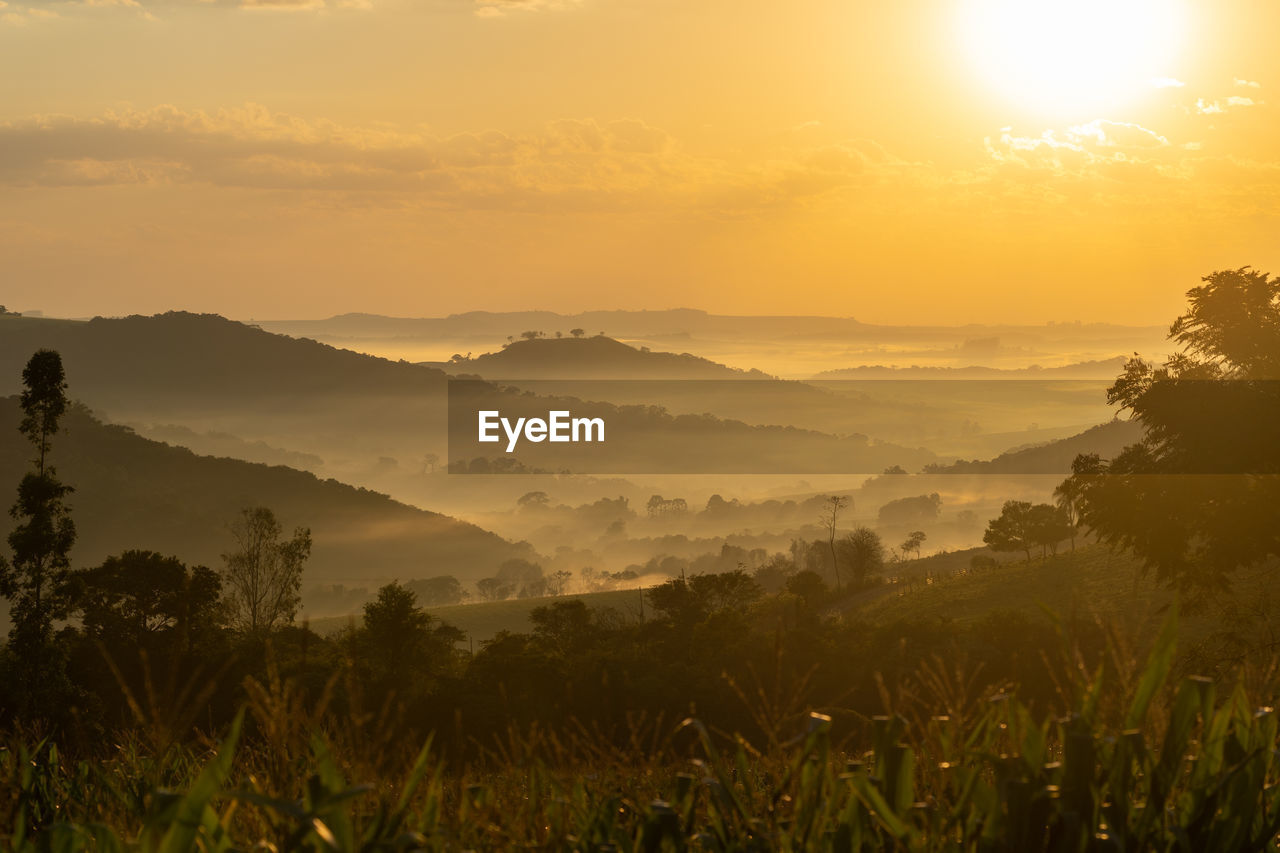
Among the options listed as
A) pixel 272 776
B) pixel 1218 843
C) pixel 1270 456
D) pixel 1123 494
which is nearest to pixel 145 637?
pixel 1123 494

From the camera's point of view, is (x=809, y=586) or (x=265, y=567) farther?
(x=809, y=586)

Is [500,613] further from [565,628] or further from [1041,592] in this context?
[1041,592]

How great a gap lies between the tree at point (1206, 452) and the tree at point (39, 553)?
45659mm

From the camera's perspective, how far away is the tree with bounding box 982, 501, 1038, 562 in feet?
374

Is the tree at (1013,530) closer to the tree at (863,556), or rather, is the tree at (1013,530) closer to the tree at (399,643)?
the tree at (863,556)

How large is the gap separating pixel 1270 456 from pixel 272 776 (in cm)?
3819

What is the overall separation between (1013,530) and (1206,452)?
8063cm

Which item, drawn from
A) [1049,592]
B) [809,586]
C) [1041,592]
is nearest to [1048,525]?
[809,586]

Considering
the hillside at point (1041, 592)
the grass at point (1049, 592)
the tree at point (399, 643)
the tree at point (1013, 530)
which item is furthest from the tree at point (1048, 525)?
the tree at point (399, 643)

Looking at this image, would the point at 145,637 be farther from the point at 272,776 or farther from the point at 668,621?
the point at 272,776

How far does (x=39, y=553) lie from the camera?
54500 mm

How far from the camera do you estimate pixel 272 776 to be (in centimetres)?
769

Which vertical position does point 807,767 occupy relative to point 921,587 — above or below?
above

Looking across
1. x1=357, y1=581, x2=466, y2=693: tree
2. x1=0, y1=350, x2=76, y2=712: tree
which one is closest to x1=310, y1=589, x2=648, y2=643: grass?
x1=357, y1=581, x2=466, y2=693: tree
